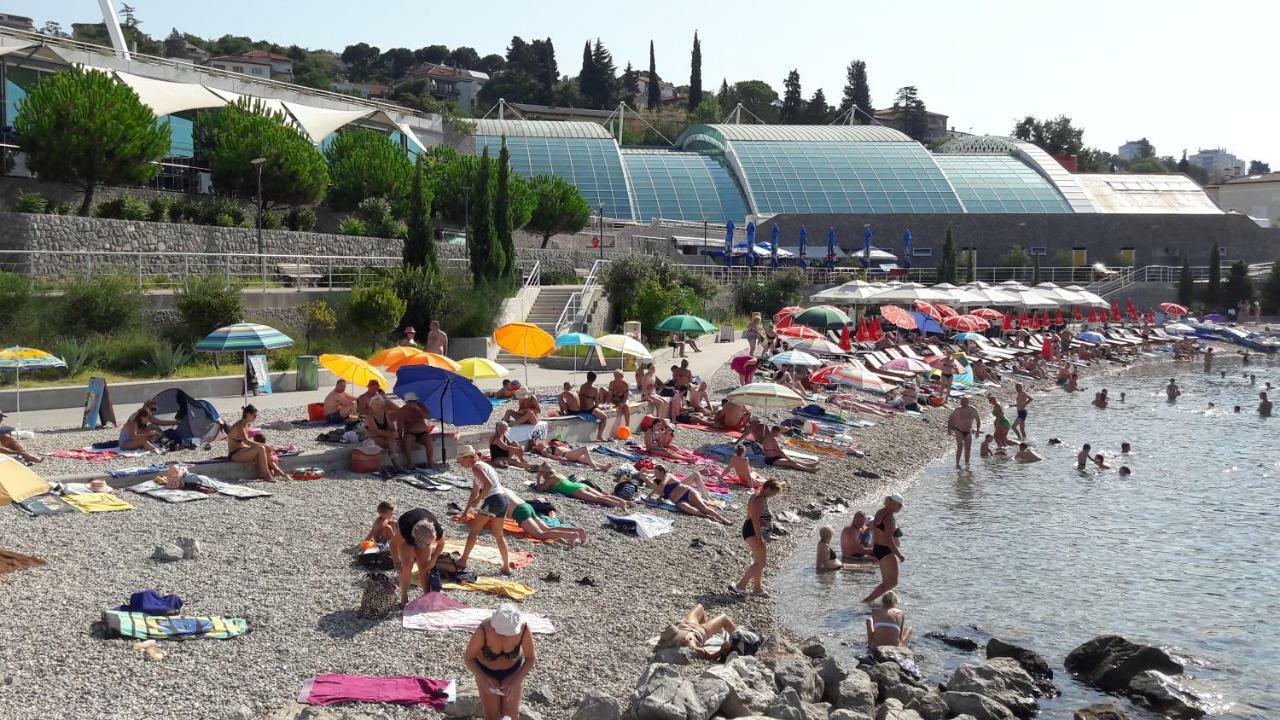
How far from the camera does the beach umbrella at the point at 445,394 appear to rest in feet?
44.7

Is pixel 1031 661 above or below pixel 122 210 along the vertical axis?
below

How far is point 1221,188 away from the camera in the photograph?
A: 8781cm

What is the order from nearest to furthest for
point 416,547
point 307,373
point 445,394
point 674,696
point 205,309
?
1. point 674,696
2. point 416,547
3. point 445,394
4. point 307,373
5. point 205,309

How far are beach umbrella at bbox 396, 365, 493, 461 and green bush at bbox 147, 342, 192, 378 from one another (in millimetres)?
7124

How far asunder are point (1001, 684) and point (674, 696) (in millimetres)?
3457

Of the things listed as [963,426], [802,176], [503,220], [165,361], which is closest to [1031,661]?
[963,426]

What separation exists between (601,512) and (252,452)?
3980 mm

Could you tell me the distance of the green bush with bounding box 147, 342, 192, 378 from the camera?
19.0 m

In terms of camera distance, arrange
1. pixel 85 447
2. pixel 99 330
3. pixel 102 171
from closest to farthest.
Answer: pixel 85 447 < pixel 99 330 < pixel 102 171

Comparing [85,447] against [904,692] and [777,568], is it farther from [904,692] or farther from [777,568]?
[904,692]

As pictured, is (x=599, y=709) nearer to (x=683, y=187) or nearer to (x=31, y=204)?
(x=31, y=204)

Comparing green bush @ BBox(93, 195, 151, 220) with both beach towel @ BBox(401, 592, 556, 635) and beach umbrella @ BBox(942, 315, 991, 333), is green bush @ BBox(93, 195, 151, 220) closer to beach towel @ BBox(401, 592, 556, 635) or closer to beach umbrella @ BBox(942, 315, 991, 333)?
beach towel @ BBox(401, 592, 556, 635)

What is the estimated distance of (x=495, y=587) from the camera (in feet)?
33.5

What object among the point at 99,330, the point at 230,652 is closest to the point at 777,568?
the point at 230,652
